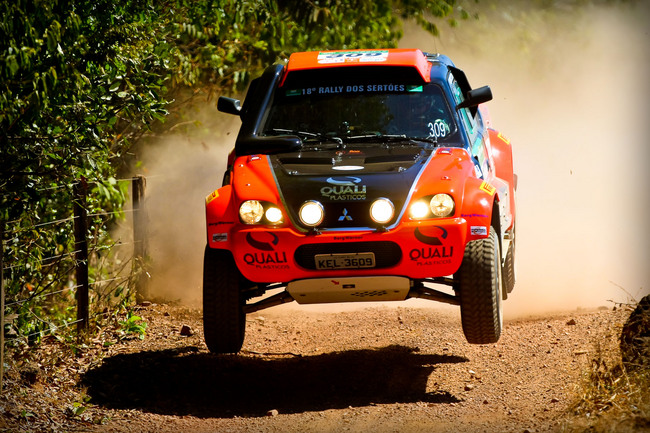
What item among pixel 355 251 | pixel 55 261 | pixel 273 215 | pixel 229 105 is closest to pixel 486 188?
pixel 355 251

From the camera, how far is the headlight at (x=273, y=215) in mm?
7430

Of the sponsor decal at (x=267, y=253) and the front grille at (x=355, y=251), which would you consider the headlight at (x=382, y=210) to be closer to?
the front grille at (x=355, y=251)

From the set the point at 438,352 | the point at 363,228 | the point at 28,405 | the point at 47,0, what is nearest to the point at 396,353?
the point at 438,352

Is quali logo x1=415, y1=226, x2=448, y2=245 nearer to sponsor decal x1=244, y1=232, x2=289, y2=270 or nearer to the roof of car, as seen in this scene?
sponsor decal x1=244, y1=232, x2=289, y2=270

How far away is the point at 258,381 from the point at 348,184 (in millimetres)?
2071

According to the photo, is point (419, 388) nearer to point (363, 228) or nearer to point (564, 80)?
point (363, 228)

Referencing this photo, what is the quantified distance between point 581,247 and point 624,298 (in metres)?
1.55

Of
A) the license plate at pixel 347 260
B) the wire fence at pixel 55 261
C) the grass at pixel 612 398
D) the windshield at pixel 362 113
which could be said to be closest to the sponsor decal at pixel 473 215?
the license plate at pixel 347 260

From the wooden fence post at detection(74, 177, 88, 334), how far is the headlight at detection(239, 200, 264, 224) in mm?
2447

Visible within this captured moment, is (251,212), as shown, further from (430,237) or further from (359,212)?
(430,237)

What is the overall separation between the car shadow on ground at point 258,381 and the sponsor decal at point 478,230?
1246 mm

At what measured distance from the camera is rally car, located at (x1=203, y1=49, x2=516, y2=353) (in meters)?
7.35

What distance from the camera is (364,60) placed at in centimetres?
858

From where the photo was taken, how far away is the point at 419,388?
818 cm
